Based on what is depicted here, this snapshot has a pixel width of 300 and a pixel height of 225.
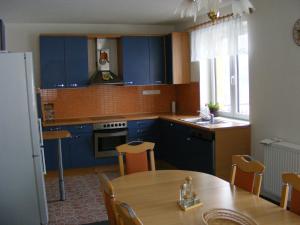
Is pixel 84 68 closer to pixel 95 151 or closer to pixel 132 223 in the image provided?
pixel 95 151

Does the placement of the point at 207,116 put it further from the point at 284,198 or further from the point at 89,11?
the point at 284,198

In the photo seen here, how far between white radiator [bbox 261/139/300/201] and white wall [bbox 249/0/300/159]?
5.8 inches

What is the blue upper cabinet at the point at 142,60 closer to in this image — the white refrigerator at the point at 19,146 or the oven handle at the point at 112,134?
the oven handle at the point at 112,134

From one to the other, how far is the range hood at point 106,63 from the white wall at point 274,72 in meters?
2.55

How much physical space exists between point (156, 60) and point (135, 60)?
0.40 m

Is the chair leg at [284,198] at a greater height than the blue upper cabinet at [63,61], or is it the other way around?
the blue upper cabinet at [63,61]

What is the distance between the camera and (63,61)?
5793 millimetres

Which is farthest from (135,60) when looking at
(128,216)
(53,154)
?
(128,216)

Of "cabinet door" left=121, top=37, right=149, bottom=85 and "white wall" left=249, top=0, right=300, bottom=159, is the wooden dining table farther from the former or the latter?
"cabinet door" left=121, top=37, right=149, bottom=85

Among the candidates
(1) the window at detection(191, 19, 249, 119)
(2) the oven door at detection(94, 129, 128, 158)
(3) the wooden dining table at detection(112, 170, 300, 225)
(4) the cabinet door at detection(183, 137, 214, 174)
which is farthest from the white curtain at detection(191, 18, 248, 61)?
(3) the wooden dining table at detection(112, 170, 300, 225)

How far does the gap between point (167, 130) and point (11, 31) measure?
301 centimetres

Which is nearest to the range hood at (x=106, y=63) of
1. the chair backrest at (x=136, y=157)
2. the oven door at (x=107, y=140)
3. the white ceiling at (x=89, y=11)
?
the white ceiling at (x=89, y=11)

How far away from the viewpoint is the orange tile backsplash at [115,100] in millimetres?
6066

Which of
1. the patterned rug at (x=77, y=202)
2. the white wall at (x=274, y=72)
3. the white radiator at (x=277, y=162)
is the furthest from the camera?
the patterned rug at (x=77, y=202)
